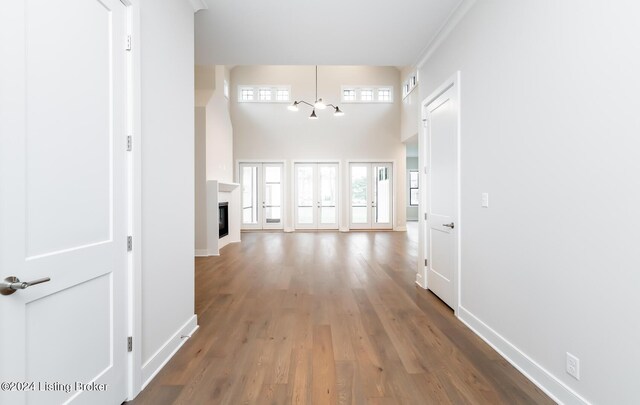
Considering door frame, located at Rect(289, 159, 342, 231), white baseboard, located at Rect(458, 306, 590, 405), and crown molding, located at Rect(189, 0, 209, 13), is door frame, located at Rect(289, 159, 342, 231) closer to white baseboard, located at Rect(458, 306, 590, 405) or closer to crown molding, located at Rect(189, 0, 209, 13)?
crown molding, located at Rect(189, 0, 209, 13)

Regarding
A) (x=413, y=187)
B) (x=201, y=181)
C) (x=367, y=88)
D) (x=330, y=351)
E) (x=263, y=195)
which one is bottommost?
(x=330, y=351)

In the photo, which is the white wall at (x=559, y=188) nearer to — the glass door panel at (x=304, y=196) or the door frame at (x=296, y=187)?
the door frame at (x=296, y=187)

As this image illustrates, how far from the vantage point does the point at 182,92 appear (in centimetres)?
236

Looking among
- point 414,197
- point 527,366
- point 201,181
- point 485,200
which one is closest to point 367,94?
point 414,197

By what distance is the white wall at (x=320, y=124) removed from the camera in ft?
30.7

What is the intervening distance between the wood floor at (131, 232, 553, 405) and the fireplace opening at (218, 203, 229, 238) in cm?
259

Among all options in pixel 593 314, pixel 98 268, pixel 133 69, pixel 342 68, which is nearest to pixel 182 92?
pixel 133 69

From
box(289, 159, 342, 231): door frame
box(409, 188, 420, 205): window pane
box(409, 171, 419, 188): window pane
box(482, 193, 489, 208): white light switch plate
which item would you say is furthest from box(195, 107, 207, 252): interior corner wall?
box(409, 188, 420, 205): window pane

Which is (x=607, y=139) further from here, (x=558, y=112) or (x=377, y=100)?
(x=377, y=100)

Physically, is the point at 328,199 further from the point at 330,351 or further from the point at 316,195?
the point at 330,351

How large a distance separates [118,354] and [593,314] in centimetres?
247

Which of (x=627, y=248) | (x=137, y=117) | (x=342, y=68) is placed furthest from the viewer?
(x=342, y=68)

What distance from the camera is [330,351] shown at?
7.20 ft

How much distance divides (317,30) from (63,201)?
2708 millimetres
